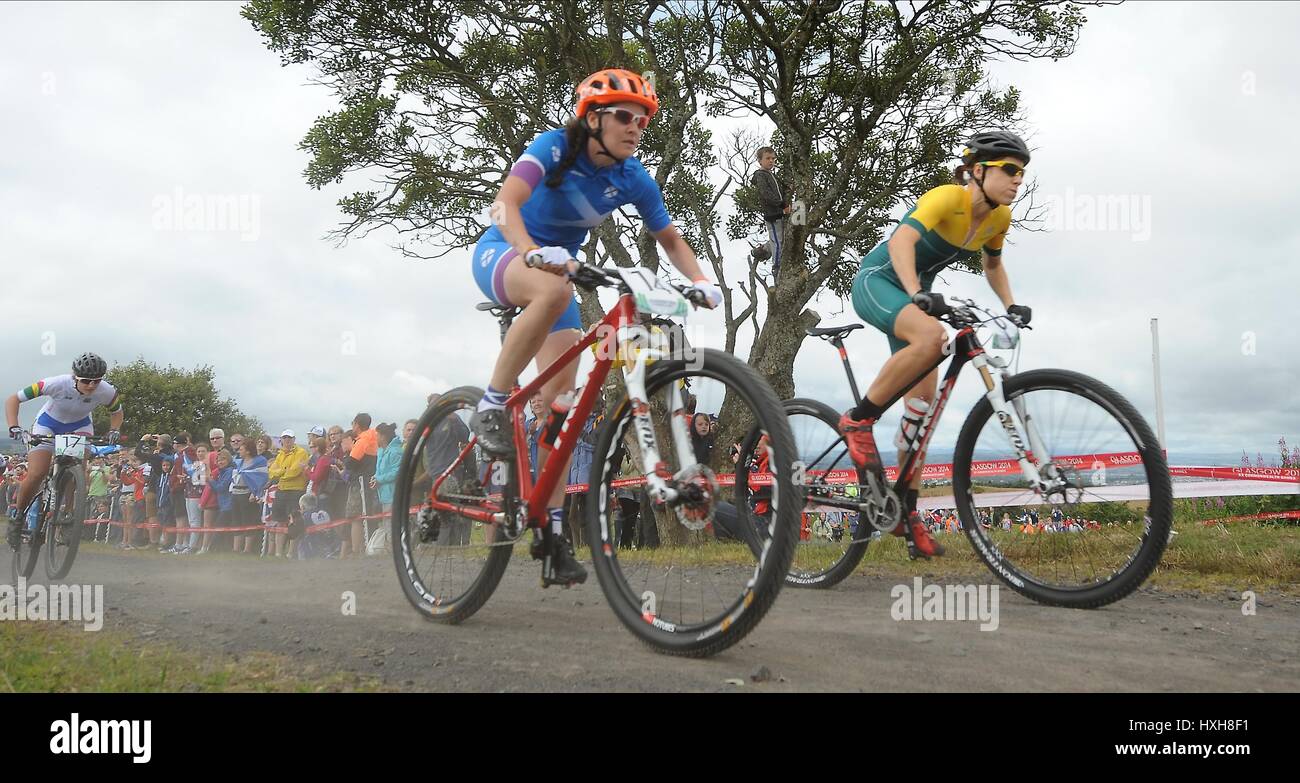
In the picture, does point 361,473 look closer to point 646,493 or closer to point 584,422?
point 584,422

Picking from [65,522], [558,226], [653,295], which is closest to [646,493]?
[653,295]

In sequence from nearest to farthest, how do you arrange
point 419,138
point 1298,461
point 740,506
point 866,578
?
1. point 740,506
2. point 866,578
3. point 1298,461
4. point 419,138

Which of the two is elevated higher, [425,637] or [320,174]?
[320,174]

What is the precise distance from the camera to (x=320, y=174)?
1559 centimetres

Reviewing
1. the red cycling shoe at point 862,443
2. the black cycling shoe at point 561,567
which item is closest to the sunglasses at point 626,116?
the black cycling shoe at point 561,567

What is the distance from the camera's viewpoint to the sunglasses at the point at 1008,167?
199 inches

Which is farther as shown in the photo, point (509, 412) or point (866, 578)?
point (866, 578)

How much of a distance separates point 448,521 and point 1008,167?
400 cm

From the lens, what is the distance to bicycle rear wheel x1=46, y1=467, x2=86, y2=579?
8977 millimetres

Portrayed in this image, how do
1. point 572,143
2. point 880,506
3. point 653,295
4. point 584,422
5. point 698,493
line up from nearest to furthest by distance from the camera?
point 698,493, point 653,295, point 584,422, point 572,143, point 880,506

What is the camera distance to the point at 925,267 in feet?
18.4

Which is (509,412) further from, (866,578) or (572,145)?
(866,578)

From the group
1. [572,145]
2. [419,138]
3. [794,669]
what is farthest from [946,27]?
[794,669]

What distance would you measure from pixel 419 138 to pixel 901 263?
12.6 meters
